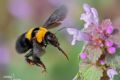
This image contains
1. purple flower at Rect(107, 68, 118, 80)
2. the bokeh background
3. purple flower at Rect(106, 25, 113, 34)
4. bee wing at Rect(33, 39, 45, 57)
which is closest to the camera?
purple flower at Rect(107, 68, 118, 80)

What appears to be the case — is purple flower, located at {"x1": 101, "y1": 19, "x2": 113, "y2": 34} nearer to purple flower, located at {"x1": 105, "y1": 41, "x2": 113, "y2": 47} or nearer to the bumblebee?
purple flower, located at {"x1": 105, "y1": 41, "x2": 113, "y2": 47}

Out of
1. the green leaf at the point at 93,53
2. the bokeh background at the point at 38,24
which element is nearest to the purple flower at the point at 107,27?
the green leaf at the point at 93,53

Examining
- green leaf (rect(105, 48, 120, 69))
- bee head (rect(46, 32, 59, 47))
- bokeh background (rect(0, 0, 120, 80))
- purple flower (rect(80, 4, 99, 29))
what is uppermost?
purple flower (rect(80, 4, 99, 29))

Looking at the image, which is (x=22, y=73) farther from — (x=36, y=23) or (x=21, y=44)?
(x=21, y=44)

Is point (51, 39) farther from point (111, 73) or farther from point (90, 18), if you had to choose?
point (111, 73)

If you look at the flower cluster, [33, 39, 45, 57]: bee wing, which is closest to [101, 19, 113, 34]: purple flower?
the flower cluster

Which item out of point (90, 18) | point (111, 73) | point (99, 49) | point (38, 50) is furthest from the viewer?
point (38, 50)

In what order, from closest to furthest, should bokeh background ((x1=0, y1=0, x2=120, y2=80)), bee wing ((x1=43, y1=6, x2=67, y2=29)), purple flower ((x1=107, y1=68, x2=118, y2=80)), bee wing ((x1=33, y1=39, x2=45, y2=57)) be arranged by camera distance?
purple flower ((x1=107, y1=68, x2=118, y2=80)), bee wing ((x1=33, y1=39, x2=45, y2=57)), bee wing ((x1=43, y1=6, x2=67, y2=29)), bokeh background ((x1=0, y1=0, x2=120, y2=80))

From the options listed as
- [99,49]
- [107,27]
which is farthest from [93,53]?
[107,27]
